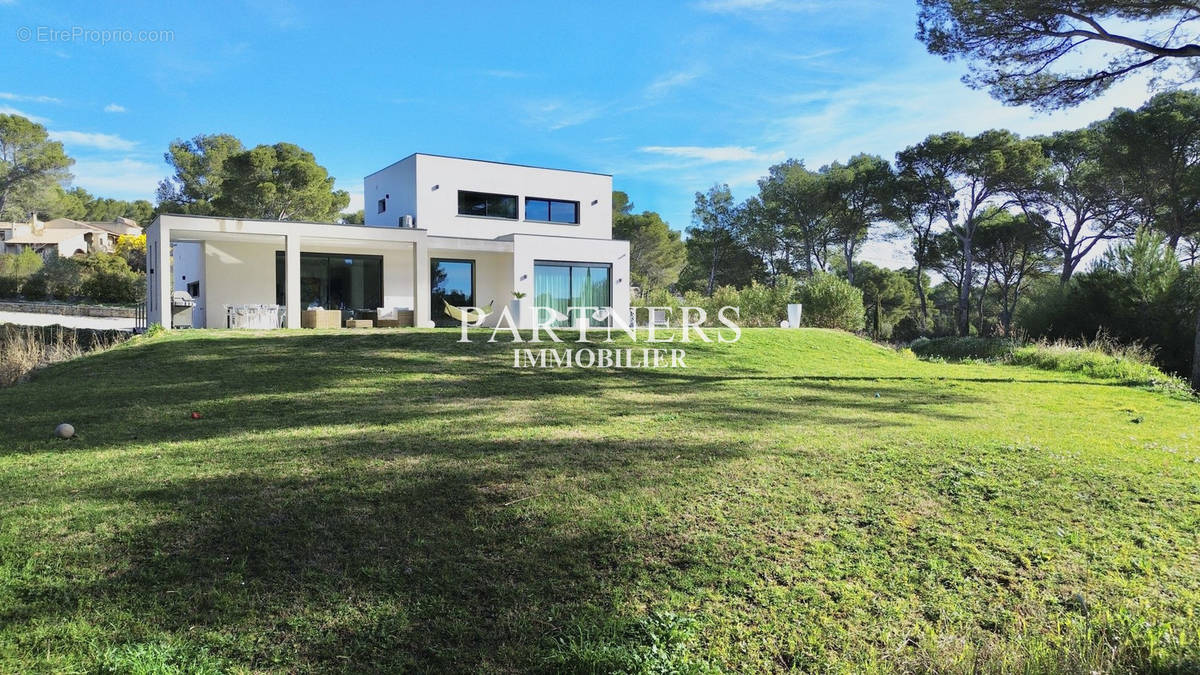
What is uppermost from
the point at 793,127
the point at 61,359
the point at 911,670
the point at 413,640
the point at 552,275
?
the point at 793,127

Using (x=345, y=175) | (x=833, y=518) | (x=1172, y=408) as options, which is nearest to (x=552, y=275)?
(x=1172, y=408)

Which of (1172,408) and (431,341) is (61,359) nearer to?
(431,341)

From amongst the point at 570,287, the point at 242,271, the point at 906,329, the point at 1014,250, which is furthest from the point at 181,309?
the point at 1014,250

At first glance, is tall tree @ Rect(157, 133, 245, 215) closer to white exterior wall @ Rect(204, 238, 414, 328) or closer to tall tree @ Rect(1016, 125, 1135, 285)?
white exterior wall @ Rect(204, 238, 414, 328)

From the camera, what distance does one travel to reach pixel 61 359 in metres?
9.95

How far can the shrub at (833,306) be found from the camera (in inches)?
787

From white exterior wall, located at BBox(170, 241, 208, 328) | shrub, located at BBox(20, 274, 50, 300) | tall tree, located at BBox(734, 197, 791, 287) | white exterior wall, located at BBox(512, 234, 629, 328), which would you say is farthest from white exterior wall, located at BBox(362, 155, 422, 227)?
tall tree, located at BBox(734, 197, 791, 287)

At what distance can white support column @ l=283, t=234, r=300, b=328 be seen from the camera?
1541 cm

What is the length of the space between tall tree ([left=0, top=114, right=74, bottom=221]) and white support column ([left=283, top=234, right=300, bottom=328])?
36.3m

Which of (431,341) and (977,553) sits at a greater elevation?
(431,341)

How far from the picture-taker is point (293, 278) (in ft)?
51.1

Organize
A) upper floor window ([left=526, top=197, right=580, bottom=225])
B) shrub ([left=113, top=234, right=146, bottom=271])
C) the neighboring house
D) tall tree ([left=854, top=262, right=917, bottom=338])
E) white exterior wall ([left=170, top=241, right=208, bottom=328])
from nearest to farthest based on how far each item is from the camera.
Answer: white exterior wall ([left=170, top=241, right=208, bottom=328])
upper floor window ([left=526, top=197, right=580, bottom=225])
shrub ([left=113, top=234, right=146, bottom=271])
tall tree ([left=854, top=262, right=917, bottom=338])
the neighboring house

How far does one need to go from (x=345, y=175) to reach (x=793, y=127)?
24497 millimetres

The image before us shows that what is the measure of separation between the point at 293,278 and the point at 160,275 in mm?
2713
